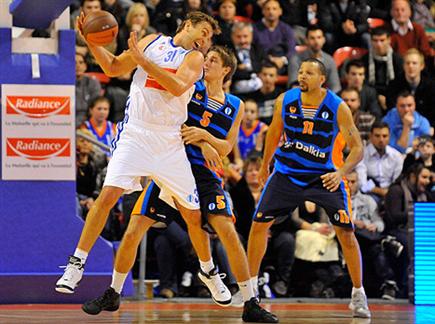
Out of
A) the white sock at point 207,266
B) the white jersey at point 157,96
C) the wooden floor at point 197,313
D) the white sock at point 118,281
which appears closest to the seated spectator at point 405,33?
the wooden floor at point 197,313

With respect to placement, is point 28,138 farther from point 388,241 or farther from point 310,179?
point 388,241

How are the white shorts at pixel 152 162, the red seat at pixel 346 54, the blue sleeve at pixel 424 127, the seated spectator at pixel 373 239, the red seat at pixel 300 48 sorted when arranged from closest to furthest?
the white shorts at pixel 152 162, the seated spectator at pixel 373 239, the blue sleeve at pixel 424 127, the red seat at pixel 300 48, the red seat at pixel 346 54

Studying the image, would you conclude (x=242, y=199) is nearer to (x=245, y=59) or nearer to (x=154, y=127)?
(x=245, y=59)

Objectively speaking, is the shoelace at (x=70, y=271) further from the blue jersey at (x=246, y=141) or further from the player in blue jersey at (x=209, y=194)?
the blue jersey at (x=246, y=141)

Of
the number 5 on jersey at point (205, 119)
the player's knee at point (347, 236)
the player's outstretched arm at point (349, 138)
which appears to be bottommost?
the player's knee at point (347, 236)

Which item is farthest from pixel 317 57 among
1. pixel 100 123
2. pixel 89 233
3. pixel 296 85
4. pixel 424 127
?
pixel 89 233

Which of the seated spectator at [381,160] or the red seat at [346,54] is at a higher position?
the red seat at [346,54]

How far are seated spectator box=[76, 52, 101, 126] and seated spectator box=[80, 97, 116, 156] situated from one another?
0.36 meters

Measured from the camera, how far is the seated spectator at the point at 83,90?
12.5m

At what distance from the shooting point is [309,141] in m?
9.25

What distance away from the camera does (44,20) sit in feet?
32.0

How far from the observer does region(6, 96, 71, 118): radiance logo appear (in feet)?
32.2

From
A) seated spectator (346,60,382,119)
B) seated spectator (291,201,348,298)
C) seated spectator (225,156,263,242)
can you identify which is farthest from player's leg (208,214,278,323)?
seated spectator (346,60,382,119)

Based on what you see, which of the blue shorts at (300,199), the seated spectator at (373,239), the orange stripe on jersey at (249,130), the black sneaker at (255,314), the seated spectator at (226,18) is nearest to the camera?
the black sneaker at (255,314)
